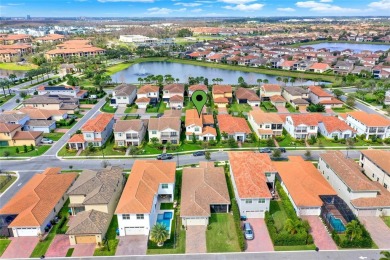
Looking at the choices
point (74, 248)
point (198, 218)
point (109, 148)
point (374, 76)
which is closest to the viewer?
point (74, 248)

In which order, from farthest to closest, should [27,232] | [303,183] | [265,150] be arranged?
[265,150] → [303,183] → [27,232]

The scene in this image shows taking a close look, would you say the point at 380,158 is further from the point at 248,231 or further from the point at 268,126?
the point at 248,231

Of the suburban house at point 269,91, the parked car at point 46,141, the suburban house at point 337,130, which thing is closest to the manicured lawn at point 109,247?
the parked car at point 46,141

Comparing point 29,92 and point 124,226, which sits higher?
point 29,92

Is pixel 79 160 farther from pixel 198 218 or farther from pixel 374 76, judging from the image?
pixel 374 76

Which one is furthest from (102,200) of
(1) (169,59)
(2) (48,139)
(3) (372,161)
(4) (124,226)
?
(1) (169,59)

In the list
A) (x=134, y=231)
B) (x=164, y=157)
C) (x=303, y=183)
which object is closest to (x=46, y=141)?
(x=164, y=157)

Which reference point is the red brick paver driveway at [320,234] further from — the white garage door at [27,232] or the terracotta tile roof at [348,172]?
the white garage door at [27,232]
